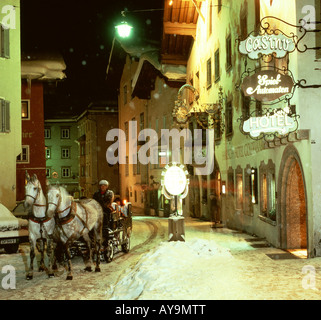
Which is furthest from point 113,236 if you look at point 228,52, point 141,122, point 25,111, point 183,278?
point 141,122

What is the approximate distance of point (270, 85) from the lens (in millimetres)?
13312

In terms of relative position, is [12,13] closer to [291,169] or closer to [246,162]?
[246,162]

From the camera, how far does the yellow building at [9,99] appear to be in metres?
24.2

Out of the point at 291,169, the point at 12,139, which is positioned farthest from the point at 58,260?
the point at 12,139

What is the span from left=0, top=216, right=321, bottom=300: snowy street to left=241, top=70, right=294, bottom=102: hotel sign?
453cm

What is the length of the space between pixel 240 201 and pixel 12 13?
15.1m

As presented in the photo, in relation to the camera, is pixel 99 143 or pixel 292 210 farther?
pixel 99 143

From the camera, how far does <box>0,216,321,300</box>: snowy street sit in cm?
887

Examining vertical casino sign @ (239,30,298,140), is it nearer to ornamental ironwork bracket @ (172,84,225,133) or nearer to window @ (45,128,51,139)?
ornamental ironwork bracket @ (172,84,225,133)

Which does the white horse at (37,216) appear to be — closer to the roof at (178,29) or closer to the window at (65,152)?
the roof at (178,29)

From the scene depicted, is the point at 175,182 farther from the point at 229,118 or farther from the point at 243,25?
the point at 229,118

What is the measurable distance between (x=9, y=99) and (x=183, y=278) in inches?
711

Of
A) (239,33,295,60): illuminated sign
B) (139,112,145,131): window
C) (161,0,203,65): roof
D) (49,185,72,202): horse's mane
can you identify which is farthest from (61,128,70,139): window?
(49,185,72,202): horse's mane
